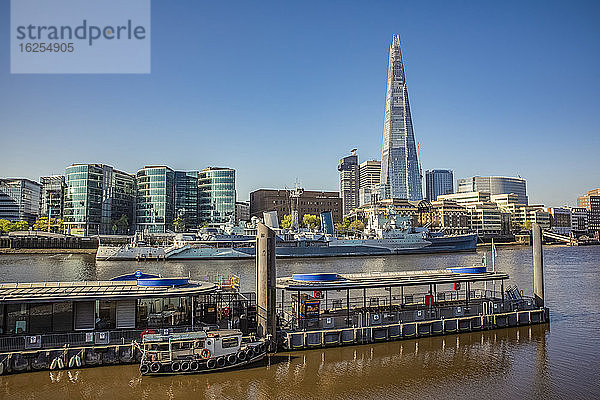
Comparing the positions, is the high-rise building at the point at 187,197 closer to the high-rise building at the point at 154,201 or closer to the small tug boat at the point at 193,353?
the high-rise building at the point at 154,201

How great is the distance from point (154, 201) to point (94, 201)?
66.8 feet

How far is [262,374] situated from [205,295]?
6495mm

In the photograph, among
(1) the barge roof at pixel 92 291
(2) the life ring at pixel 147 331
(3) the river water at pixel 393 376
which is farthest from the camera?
(2) the life ring at pixel 147 331

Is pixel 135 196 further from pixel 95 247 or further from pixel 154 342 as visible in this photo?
pixel 154 342

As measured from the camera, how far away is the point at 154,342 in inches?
942

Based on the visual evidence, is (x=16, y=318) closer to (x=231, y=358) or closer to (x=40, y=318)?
(x=40, y=318)

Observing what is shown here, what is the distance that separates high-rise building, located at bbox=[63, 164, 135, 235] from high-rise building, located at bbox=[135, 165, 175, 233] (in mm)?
6932

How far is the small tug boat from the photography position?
77.0ft

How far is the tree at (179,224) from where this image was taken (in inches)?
6947

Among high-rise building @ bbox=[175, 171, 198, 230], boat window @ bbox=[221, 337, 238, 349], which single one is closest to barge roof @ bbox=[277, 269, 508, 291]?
boat window @ bbox=[221, 337, 238, 349]

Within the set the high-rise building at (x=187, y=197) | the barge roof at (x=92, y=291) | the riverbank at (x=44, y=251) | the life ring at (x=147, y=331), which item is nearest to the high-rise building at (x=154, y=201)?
the high-rise building at (x=187, y=197)

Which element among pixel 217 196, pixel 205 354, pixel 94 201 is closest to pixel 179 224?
pixel 217 196

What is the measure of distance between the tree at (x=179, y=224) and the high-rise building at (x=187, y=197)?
5270 millimetres

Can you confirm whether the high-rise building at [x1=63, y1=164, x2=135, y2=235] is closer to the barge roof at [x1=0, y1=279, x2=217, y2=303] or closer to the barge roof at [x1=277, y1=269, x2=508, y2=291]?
the barge roof at [x1=0, y1=279, x2=217, y2=303]
